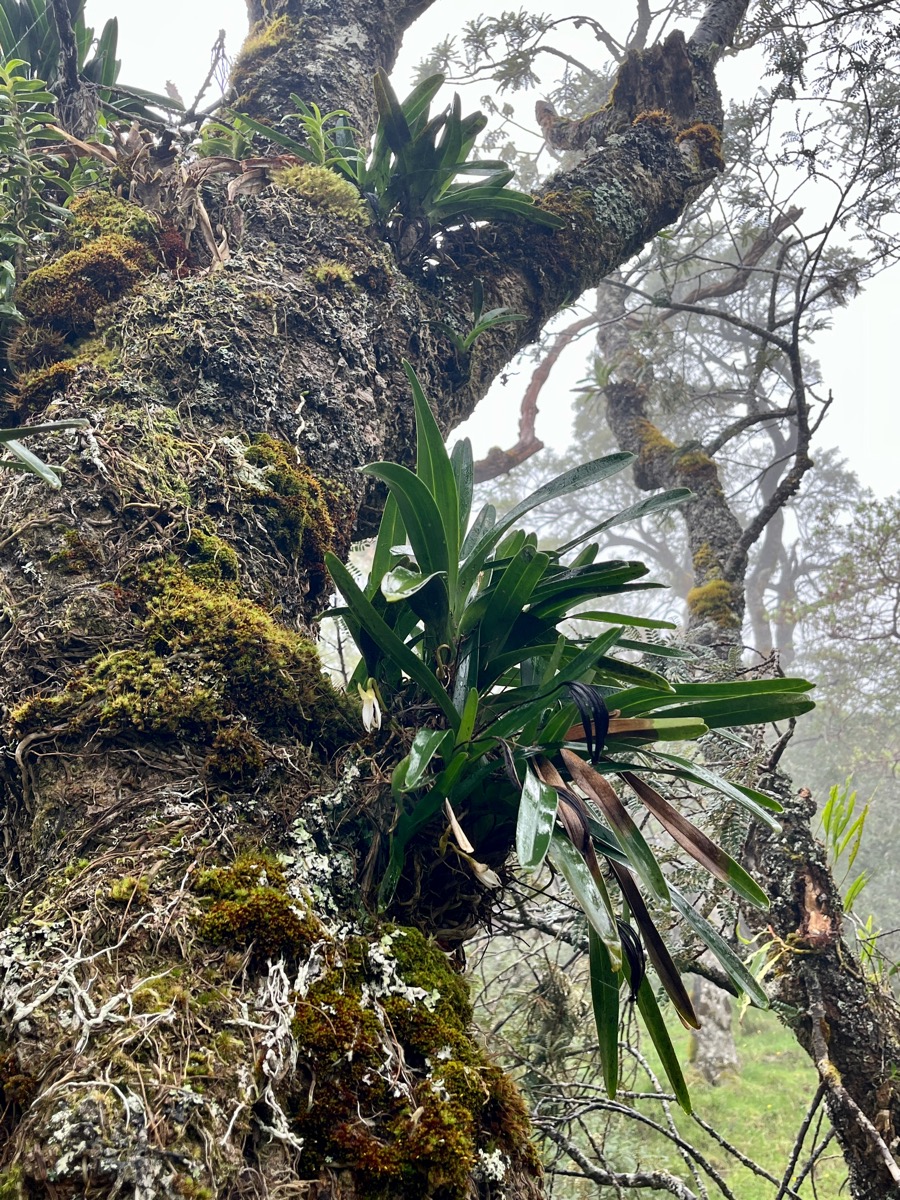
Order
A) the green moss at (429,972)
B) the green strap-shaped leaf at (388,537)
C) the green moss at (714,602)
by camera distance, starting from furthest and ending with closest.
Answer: the green moss at (714,602) → the green strap-shaped leaf at (388,537) → the green moss at (429,972)

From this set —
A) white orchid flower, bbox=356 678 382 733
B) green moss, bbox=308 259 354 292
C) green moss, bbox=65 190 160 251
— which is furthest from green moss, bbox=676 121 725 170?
white orchid flower, bbox=356 678 382 733

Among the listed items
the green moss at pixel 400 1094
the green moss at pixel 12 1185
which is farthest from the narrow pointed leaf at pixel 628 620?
the green moss at pixel 12 1185

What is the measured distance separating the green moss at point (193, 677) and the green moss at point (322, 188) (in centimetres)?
137

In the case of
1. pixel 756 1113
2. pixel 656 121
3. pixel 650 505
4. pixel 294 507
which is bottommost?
pixel 756 1113

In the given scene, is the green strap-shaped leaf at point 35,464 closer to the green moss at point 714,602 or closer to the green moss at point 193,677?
the green moss at point 193,677

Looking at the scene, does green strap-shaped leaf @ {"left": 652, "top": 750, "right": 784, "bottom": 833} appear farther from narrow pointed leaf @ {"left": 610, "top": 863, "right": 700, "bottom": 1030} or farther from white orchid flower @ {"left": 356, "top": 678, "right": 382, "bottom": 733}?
white orchid flower @ {"left": 356, "top": 678, "right": 382, "bottom": 733}

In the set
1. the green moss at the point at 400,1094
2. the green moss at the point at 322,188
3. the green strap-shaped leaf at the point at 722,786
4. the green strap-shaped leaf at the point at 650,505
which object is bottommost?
the green moss at the point at 400,1094

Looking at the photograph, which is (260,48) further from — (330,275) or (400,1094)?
(400,1094)

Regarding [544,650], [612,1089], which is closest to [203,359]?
[544,650]

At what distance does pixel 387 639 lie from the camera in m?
1.33

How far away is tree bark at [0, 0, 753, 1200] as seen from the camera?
86cm

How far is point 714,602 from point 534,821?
219cm

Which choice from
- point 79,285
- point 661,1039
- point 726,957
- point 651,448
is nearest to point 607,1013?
point 661,1039

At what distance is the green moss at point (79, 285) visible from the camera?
1869 mm
